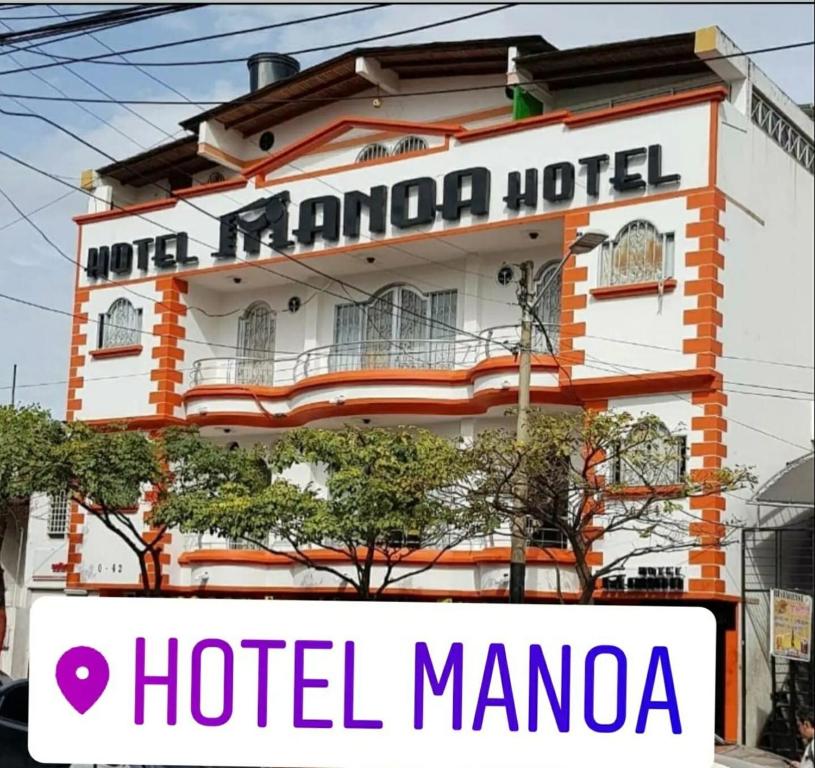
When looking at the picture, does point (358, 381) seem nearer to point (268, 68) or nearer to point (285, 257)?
point (285, 257)

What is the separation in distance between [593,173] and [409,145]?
79cm

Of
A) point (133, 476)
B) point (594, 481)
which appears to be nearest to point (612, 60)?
point (133, 476)

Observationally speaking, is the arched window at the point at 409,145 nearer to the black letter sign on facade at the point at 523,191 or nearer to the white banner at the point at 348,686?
the black letter sign on facade at the point at 523,191

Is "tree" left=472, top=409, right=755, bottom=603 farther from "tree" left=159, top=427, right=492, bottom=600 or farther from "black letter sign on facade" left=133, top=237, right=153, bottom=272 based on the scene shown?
"black letter sign on facade" left=133, top=237, right=153, bottom=272

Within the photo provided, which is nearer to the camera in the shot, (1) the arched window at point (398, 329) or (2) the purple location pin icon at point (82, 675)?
(2) the purple location pin icon at point (82, 675)

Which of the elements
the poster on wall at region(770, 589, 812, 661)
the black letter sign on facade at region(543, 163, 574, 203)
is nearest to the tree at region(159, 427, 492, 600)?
the black letter sign on facade at region(543, 163, 574, 203)

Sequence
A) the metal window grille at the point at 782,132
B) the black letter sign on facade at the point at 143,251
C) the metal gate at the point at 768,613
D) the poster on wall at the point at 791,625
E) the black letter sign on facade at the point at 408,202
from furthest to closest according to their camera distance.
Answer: the poster on wall at the point at 791,625, the metal gate at the point at 768,613, the metal window grille at the point at 782,132, the black letter sign on facade at the point at 408,202, the black letter sign on facade at the point at 143,251

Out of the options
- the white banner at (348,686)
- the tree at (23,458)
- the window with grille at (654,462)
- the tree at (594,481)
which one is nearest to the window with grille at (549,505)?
the tree at (594,481)

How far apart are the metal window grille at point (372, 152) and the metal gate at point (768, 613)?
5.84 ft

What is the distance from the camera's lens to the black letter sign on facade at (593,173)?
95.3 inches

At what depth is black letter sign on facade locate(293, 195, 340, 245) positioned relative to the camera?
5.10 feet

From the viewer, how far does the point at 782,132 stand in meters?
2.74

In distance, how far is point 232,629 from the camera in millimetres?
870

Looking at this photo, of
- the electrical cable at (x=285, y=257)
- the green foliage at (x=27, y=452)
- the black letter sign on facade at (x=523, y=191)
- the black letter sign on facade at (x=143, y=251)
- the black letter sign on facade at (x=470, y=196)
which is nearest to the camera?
the green foliage at (x=27, y=452)
